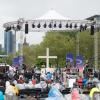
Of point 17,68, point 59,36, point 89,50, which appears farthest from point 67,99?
point 59,36

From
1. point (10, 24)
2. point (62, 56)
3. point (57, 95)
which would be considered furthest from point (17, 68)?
point (62, 56)

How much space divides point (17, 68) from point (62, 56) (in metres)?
42.2

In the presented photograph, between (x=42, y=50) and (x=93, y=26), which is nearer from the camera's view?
(x=93, y=26)

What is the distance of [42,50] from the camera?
3661 inches

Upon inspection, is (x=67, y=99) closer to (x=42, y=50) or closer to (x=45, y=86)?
(x=45, y=86)

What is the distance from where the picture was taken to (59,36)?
9394cm

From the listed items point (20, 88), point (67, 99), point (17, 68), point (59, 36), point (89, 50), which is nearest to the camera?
point (67, 99)

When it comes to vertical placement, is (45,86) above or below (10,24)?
below

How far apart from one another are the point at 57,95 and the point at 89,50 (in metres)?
71.2

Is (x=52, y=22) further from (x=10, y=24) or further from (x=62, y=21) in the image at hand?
(x=10, y=24)

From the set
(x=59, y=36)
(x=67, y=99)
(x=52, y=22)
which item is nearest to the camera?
(x=67, y=99)

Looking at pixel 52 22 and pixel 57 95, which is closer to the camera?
pixel 57 95

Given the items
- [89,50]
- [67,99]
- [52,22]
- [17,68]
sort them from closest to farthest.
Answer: [67,99]
[52,22]
[17,68]
[89,50]

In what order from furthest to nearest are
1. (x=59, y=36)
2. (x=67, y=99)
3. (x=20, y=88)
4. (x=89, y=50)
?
(x=59, y=36) < (x=89, y=50) < (x=20, y=88) < (x=67, y=99)
